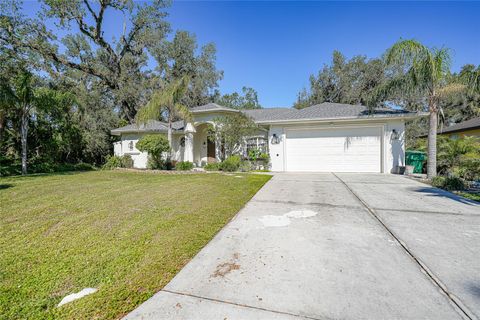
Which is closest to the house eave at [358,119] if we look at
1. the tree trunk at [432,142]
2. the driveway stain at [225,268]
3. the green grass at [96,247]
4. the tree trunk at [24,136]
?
the tree trunk at [432,142]

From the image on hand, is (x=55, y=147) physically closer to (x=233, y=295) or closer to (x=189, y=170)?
(x=189, y=170)

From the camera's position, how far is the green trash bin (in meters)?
11.6

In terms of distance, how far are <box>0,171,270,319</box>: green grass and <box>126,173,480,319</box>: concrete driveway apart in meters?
0.32

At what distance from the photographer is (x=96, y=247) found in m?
3.06

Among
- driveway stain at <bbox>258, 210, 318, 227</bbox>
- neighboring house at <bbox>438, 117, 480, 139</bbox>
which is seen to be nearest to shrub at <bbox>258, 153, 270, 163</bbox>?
driveway stain at <bbox>258, 210, 318, 227</bbox>

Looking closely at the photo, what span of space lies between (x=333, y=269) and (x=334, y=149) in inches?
420

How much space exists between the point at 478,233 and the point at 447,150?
8.65 meters

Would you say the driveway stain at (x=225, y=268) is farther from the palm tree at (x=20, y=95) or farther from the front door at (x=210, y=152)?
the palm tree at (x=20, y=95)

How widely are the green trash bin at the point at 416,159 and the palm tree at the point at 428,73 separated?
3.07 m

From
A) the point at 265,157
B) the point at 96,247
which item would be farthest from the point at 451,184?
the point at 96,247

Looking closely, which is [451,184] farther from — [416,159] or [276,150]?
[276,150]

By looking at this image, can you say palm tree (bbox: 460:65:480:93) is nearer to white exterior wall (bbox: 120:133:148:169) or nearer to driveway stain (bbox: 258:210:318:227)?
driveway stain (bbox: 258:210:318:227)

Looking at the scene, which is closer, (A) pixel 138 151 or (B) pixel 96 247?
(B) pixel 96 247

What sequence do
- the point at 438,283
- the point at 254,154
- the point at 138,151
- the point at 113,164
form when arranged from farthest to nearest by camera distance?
the point at 138,151 < the point at 113,164 < the point at 254,154 < the point at 438,283
